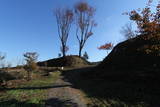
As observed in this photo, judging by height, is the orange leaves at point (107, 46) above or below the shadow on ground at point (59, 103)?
above

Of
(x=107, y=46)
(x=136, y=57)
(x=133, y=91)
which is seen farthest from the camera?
(x=107, y=46)

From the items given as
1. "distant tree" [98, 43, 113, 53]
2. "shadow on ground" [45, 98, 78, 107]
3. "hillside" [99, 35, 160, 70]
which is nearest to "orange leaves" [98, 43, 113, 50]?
"distant tree" [98, 43, 113, 53]

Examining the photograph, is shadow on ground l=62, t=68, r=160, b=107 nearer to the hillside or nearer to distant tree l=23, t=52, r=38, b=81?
the hillside

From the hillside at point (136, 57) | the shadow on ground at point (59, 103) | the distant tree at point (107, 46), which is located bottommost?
the shadow on ground at point (59, 103)

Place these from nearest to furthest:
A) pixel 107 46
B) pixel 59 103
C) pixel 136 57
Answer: pixel 59 103 < pixel 136 57 < pixel 107 46

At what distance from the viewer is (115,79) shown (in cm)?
1555

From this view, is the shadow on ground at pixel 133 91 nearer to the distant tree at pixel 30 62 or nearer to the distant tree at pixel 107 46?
the distant tree at pixel 30 62

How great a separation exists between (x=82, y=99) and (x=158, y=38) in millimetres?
5940

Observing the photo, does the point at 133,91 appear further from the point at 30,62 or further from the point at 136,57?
the point at 30,62

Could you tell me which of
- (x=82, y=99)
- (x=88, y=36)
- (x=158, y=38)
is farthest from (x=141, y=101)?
(x=88, y=36)

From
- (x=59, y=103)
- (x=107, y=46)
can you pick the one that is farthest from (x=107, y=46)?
(x=59, y=103)

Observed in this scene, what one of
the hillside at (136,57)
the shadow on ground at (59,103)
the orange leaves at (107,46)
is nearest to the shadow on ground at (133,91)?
the hillside at (136,57)

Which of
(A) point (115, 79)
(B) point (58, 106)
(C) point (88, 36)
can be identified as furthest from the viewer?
(C) point (88, 36)

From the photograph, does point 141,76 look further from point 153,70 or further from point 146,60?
point 146,60
